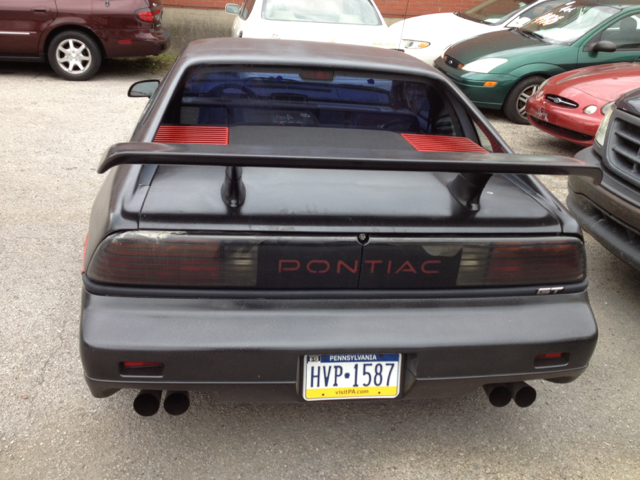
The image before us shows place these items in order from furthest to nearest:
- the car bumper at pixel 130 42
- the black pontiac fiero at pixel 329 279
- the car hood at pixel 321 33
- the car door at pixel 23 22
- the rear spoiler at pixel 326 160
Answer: the car bumper at pixel 130 42
the car door at pixel 23 22
the car hood at pixel 321 33
the black pontiac fiero at pixel 329 279
the rear spoiler at pixel 326 160

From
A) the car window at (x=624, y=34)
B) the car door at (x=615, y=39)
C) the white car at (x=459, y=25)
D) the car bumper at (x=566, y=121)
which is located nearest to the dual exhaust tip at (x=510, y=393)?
the car bumper at (x=566, y=121)

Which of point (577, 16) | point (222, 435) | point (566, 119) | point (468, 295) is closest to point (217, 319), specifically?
point (222, 435)

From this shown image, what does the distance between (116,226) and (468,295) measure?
1.23 m

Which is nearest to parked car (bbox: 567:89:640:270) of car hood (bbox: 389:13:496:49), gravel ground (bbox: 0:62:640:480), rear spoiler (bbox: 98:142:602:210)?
gravel ground (bbox: 0:62:640:480)

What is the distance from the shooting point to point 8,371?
2658 millimetres

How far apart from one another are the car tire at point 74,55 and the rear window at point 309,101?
6.65 metres

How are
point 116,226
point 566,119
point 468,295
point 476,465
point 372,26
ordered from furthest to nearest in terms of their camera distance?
point 372,26 → point 566,119 → point 476,465 → point 468,295 → point 116,226

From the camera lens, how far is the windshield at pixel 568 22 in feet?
24.9

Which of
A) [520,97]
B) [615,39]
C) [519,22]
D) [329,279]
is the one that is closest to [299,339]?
[329,279]

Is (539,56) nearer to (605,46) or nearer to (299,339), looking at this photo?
(605,46)

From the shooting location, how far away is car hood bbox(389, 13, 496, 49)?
882 centimetres

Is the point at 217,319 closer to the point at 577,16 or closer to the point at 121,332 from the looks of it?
the point at 121,332

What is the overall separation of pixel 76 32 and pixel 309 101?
6.91 meters

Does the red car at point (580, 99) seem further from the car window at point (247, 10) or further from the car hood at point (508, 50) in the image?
the car window at point (247, 10)
